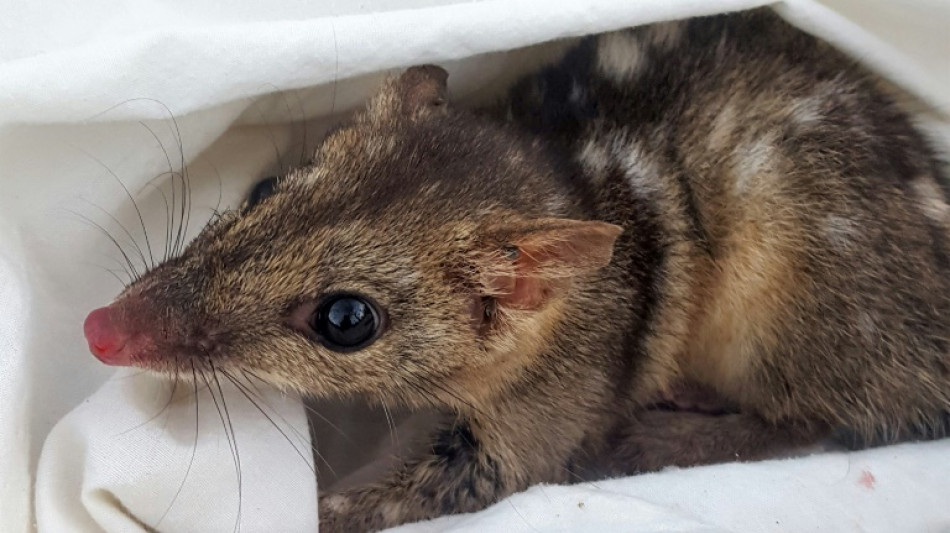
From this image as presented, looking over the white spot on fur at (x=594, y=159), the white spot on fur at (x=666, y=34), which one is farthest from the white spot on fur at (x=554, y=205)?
the white spot on fur at (x=666, y=34)

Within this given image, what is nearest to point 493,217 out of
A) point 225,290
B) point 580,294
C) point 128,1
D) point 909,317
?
point 580,294

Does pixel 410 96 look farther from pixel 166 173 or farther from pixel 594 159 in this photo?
pixel 166 173

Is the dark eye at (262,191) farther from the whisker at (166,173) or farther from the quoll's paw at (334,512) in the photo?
the quoll's paw at (334,512)

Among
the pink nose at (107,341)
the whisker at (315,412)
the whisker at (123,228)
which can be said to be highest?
the whisker at (123,228)

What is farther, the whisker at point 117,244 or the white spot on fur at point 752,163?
the whisker at point 117,244

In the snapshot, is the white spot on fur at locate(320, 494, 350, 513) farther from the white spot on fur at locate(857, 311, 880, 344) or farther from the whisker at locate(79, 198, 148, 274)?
the white spot on fur at locate(857, 311, 880, 344)

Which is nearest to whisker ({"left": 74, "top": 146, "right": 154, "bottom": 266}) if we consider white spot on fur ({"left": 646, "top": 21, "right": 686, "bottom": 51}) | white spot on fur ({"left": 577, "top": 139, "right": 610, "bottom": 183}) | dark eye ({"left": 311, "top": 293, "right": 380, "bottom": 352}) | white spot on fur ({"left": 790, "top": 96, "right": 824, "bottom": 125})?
dark eye ({"left": 311, "top": 293, "right": 380, "bottom": 352})

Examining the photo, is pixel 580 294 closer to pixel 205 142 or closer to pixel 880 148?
pixel 880 148
